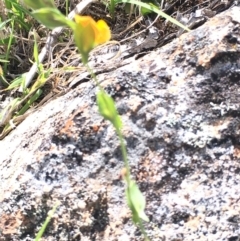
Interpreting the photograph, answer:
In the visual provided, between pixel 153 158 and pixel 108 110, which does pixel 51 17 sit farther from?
pixel 153 158

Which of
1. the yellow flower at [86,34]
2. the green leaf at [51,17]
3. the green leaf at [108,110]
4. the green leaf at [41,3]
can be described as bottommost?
the green leaf at [108,110]

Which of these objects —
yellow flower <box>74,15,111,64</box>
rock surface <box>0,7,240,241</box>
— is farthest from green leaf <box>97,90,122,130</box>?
rock surface <box>0,7,240,241</box>

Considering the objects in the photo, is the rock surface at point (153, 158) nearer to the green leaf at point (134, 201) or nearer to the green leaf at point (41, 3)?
the green leaf at point (134, 201)

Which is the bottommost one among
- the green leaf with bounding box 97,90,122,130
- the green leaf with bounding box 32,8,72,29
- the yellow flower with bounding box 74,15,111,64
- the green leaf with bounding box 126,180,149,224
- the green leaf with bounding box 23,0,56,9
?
the green leaf with bounding box 126,180,149,224

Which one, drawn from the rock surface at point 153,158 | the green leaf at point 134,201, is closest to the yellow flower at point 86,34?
the green leaf at point 134,201

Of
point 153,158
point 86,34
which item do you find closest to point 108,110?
point 86,34

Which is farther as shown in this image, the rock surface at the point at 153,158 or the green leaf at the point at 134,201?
the rock surface at the point at 153,158

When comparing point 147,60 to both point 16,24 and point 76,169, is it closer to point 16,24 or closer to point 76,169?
point 76,169

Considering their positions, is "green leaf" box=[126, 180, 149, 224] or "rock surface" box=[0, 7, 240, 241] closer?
"green leaf" box=[126, 180, 149, 224]

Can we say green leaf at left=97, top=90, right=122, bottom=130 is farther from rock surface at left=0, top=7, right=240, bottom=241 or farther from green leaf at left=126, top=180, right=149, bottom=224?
rock surface at left=0, top=7, right=240, bottom=241
